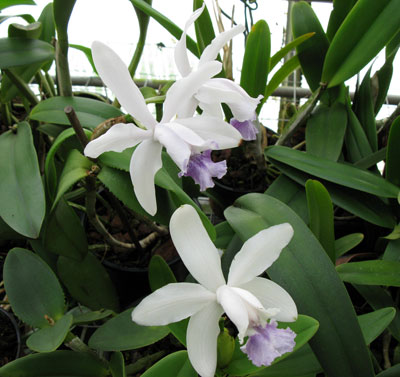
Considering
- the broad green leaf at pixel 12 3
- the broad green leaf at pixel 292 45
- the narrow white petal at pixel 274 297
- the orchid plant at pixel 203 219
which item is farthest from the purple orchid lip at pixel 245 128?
the broad green leaf at pixel 12 3

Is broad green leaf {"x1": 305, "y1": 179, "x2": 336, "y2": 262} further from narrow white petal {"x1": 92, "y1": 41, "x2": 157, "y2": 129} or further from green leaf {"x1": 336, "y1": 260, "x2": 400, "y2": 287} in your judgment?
narrow white petal {"x1": 92, "y1": 41, "x2": 157, "y2": 129}

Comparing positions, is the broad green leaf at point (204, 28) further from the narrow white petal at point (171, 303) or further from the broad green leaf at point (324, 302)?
the narrow white petal at point (171, 303)

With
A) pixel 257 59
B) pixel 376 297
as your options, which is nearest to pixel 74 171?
pixel 257 59

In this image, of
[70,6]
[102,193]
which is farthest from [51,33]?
[102,193]

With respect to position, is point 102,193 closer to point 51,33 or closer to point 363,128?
point 51,33

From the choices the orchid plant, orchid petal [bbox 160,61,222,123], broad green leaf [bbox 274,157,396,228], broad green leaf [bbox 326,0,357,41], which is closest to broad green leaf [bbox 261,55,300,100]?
the orchid plant
